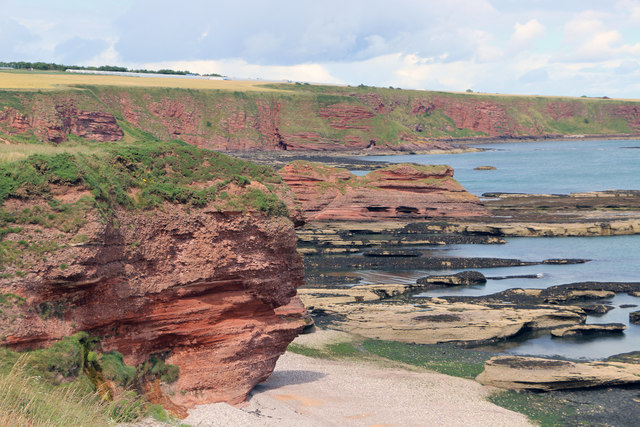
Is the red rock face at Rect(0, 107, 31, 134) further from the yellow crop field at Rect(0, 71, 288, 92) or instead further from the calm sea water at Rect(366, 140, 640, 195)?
the calm sea water at Rect(366, 140, 640, 195)

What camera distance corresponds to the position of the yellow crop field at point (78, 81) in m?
126

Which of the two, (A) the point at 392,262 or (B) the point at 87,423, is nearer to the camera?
(B) the point at 87,423

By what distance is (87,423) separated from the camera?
11.5 metres

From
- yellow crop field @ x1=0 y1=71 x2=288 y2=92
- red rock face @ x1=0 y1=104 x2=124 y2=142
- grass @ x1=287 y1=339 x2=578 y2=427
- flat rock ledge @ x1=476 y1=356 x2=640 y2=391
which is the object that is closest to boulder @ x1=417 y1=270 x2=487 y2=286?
grass @ x1=287 y1=339 x2=578 y2=427

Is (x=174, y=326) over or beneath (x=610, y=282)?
over

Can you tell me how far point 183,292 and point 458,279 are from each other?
28504 millimetres

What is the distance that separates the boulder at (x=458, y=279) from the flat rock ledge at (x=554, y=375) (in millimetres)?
16514

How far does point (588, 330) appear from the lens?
31.8 m

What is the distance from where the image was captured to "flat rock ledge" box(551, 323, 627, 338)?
3152 centimetres

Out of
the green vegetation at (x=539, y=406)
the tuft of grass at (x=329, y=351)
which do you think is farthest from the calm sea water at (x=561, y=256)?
the tuft of grass at (x=329, y=351)

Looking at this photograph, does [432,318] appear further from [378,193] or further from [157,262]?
[378,193]

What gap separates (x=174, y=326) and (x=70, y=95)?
112m

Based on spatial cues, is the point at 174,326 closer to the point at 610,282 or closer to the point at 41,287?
the point at 41,287

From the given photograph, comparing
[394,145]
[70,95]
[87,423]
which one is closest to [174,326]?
[87,423]
